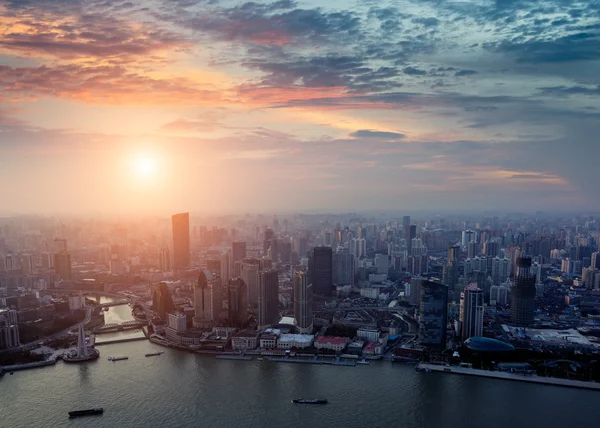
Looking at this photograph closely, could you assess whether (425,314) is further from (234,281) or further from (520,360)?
(234,281)

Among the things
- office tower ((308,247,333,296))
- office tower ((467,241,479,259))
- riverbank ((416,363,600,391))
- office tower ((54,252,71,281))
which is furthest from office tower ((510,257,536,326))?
office tower ((54,252,71,281))

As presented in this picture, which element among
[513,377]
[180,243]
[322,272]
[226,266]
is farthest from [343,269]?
[513,377]

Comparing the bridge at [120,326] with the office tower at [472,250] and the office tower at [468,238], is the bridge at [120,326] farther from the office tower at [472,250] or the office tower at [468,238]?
the office tower at [468,238]

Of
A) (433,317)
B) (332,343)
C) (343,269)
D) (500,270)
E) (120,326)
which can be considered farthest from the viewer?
(343,269)

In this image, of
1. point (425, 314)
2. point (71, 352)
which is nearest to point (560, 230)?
point (425, 314)

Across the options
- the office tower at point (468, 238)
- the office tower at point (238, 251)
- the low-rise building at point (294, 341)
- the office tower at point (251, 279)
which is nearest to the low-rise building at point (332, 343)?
the low-rise building at point (294, 341)

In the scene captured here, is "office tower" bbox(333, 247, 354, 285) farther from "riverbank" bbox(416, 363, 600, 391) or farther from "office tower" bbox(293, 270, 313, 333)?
"riverbank" bbox(416, 363, 600, 391)

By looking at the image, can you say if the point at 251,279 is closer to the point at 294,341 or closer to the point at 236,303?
the point at 236,303
